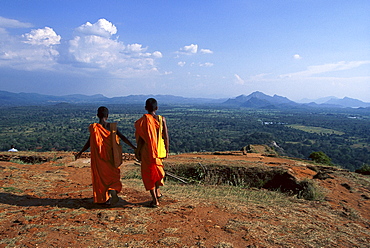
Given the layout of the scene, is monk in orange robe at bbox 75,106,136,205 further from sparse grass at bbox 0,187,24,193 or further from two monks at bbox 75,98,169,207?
sparse grass at bbox 0,187,24,193

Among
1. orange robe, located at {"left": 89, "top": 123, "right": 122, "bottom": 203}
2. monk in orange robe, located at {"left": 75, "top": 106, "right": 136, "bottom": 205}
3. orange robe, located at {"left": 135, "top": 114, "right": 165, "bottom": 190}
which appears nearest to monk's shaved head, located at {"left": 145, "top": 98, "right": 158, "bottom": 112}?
orange robe, located at {"left": 135, "top": 114, "right": 165, "bottom": 190}

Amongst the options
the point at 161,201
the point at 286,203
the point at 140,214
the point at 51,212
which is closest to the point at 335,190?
the point at 286,203

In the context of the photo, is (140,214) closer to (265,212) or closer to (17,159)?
(265,212)

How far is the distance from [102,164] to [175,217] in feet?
4.97

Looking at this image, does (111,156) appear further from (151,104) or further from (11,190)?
(11,190)

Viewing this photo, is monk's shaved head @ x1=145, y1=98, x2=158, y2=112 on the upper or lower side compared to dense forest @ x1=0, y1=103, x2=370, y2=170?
upper

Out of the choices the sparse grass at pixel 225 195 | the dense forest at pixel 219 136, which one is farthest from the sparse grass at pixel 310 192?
the dense forest at pixel 219 136

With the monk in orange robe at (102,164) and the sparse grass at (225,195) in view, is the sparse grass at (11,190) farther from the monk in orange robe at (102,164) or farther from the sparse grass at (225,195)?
the sparse grass at (225,195)

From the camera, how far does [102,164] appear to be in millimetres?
4387

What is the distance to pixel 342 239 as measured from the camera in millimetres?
3621

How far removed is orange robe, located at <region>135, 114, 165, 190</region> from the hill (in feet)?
1.54

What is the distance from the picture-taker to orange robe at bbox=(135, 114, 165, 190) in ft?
14.3

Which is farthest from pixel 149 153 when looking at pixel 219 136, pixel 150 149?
pixel 219 136

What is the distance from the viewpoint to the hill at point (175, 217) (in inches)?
124
